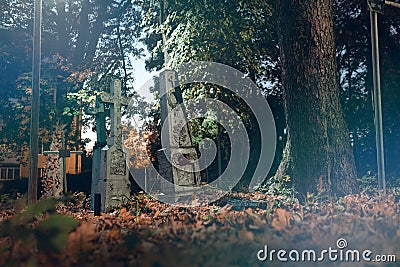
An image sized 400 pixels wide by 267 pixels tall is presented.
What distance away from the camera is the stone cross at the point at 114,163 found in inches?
369

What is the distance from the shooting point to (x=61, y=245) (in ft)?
3.15

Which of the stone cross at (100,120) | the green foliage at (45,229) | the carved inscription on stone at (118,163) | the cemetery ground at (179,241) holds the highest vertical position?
the stone cross at (100,120)

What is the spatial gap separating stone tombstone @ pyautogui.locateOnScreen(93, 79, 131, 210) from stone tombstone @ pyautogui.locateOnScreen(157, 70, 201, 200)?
870 mm

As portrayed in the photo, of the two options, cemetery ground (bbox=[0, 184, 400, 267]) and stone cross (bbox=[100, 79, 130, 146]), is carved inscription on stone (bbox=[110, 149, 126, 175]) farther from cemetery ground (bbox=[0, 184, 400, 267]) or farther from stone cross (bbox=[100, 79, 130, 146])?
cemetery ground (bbox=[0, 184, 400, 267])

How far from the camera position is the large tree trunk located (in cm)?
496

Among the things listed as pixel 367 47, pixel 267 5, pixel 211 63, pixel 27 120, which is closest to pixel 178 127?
pixel 211 63

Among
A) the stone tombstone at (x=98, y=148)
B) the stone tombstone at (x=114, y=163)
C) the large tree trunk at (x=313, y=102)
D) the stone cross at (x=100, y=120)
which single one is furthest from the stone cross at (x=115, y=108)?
the large tree trunk at (x=313, y=102)

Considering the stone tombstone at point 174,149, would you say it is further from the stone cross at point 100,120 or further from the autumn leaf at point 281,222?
the autumn leaf at point 281,222

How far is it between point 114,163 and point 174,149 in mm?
1355

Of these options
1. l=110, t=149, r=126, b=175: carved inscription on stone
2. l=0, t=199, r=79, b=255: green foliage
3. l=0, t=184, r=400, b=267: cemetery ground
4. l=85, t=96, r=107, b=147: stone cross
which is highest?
l=85, t=96, r=107, b=147: stone cross

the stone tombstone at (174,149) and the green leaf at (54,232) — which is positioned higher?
the stone tombstone at (174,149)

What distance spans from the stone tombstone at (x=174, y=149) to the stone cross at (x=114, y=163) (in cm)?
87

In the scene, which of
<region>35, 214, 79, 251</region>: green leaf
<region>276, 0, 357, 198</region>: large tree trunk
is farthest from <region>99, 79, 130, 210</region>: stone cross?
<region>35, 214, 79, 251</region>: green leaf

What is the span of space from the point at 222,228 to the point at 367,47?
13.7 metres
